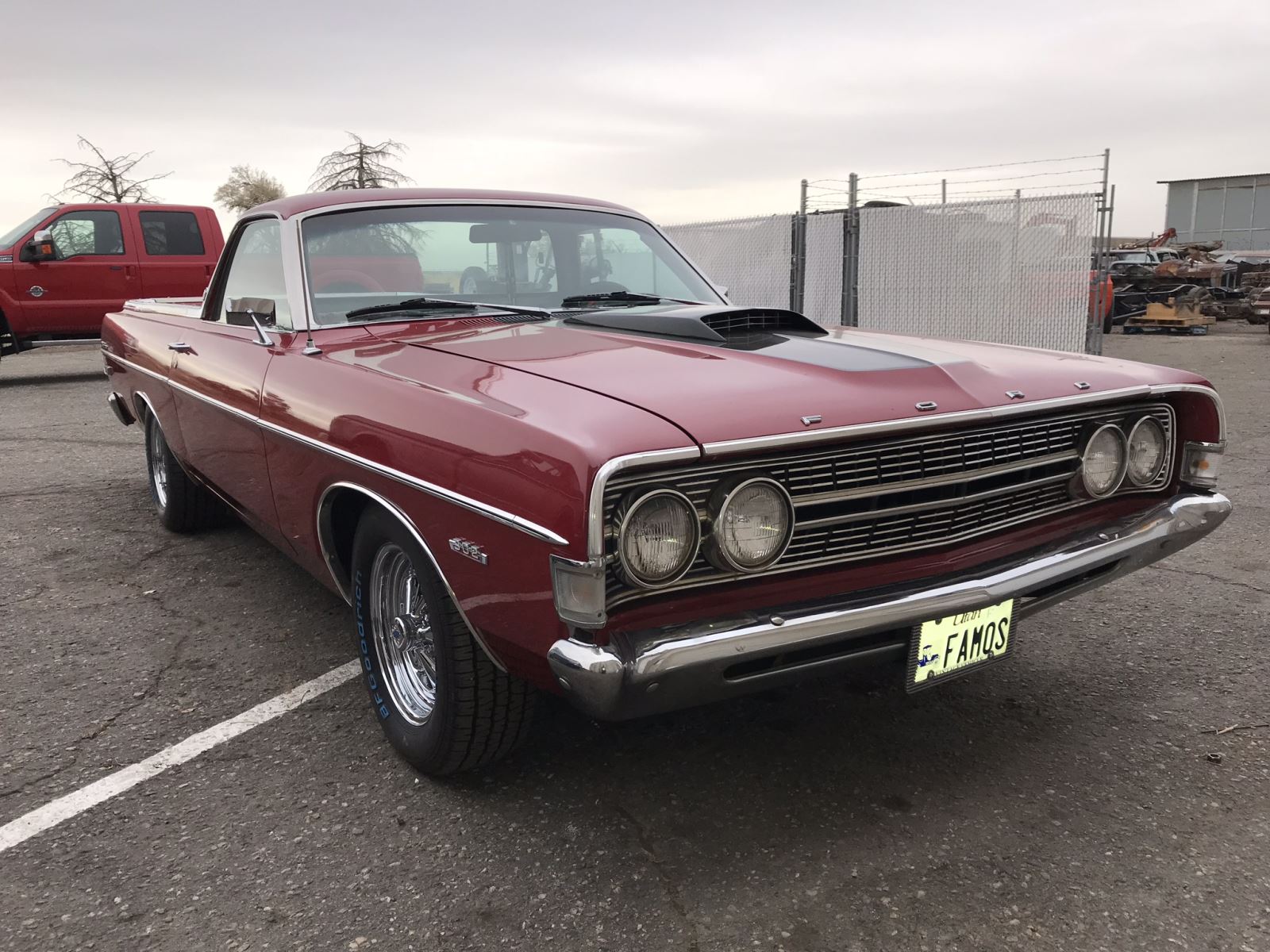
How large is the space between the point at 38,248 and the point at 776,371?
1168 centimetres

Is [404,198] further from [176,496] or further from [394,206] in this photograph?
[176,496]

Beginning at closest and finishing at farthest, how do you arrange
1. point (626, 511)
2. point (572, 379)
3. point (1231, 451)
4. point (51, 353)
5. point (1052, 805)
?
point (626, 511)
point (572, 379)
point (1052, 805)
point (1231, 451)
point (51, 353)

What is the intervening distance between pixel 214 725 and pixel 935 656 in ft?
6.55

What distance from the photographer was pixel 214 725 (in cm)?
290

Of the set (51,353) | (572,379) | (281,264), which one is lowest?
(51,353)

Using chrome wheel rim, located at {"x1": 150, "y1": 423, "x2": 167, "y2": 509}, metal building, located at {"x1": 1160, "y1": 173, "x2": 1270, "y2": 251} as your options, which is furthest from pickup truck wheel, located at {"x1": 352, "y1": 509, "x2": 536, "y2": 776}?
metal building, located at {"x1": 1160, "y1": 173, "x2": 1270, "y2": 251}

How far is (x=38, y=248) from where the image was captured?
11383mm

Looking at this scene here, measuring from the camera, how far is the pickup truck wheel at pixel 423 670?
2324 millimetres

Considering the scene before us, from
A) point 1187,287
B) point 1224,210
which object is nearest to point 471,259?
point 1187,287

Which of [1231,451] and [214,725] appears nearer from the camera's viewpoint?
[214,725]

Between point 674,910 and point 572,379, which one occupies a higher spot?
point 572,379

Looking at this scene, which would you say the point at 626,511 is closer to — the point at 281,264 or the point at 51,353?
the point at 281,264

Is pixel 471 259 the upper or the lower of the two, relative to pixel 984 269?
upper

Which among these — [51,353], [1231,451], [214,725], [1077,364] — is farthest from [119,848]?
[51,353]
